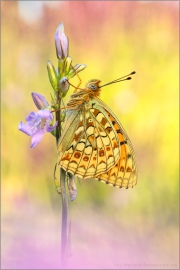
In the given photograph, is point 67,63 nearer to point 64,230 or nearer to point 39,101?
point 39,101

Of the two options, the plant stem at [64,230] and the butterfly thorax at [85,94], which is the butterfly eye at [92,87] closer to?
the butterfly thorax at [85,94]

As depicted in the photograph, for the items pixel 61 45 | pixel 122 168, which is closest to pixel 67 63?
pixel 61 45

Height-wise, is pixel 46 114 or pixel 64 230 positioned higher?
pixel 46 114

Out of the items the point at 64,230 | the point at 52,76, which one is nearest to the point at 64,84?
the point at 52,76

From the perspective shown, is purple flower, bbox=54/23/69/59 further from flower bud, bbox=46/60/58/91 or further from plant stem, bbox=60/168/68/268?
plant stem, bbox=60/168/68/268

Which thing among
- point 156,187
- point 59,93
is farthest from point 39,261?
point 59,93

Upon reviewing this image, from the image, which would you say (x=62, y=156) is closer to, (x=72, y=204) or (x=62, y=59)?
(x=62, y=59)

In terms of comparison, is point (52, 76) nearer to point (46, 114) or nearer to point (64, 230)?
point (46, 114)
